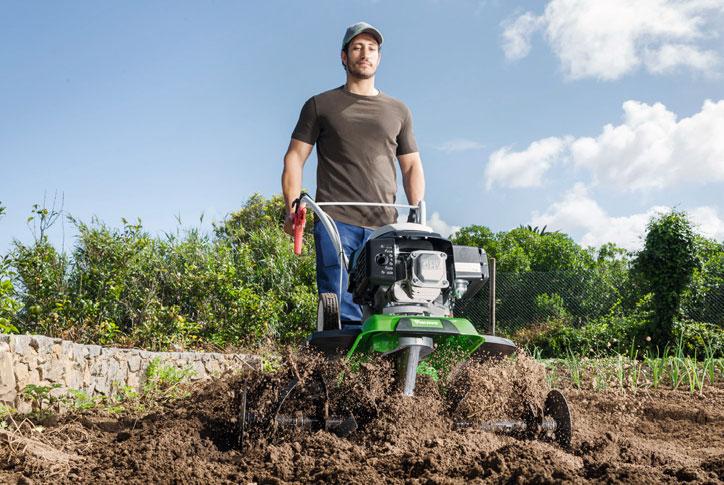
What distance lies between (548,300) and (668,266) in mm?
2708

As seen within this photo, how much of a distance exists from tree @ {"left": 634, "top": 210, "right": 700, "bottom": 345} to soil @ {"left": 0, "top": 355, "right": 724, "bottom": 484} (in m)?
8.06

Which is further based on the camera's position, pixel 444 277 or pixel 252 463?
pixel 444 277

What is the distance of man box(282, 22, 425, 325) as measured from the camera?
4.50 meters

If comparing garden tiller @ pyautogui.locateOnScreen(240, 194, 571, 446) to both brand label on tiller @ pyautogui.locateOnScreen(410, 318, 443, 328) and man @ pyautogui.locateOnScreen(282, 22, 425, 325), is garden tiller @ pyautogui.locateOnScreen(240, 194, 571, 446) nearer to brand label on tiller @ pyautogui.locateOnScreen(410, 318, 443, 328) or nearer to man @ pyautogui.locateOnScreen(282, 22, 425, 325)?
brand label on tiller @ pyautogui.locateOnScreen(410, 318, 443, 328)

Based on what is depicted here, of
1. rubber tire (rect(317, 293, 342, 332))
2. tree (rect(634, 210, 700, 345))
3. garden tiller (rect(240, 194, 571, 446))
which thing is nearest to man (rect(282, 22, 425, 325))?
rubber tire (rect(317, 293, 342, 332))

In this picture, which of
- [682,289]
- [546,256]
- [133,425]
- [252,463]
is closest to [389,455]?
[252,463]

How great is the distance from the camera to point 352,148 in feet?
14.9

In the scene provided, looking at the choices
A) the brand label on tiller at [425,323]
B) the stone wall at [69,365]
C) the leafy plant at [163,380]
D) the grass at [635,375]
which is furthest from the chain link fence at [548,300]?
the brand label on tiller at [425,323]

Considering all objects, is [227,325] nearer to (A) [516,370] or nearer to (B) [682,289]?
(A) [516,370]

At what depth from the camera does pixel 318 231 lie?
4.34 m

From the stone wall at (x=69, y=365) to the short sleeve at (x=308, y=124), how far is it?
1.49m

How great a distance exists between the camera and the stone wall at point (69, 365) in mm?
4805

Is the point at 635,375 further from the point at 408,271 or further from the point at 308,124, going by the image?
the point at 408,271

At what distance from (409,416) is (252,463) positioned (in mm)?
750
